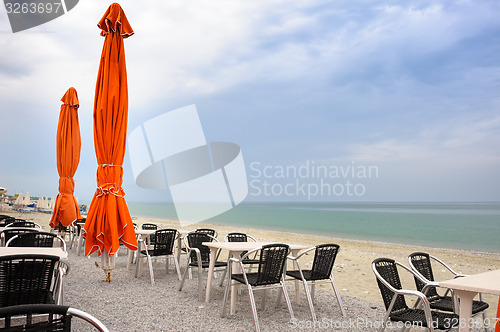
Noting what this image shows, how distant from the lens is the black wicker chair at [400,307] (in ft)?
8.58

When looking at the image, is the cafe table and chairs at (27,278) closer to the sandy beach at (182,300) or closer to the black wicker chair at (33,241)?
the sandy beach at (182,300)

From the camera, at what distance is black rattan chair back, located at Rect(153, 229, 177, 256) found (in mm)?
5590

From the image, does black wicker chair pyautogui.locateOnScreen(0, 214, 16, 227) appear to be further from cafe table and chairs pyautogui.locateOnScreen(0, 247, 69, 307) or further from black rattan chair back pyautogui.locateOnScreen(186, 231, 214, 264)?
cafe table and chairs pyautogui.locateOnScreen(0, 247, 69, 307)

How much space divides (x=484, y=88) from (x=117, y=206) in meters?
46.8

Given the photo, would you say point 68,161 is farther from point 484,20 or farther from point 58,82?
point 484,20

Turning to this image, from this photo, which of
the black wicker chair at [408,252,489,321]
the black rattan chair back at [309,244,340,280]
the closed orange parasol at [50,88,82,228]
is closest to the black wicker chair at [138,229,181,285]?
the closed orange parasol at [50,88,82,228]

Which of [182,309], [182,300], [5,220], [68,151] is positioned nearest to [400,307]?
[182,309]

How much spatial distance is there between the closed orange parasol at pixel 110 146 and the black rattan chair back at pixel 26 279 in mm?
2089

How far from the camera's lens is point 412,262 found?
11.4 ft

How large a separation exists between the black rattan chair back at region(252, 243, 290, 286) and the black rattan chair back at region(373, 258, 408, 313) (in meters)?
1.10

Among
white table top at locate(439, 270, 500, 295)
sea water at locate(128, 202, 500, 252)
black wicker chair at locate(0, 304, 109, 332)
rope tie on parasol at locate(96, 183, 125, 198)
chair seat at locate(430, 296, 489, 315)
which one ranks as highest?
rope tie on parasol at locate(96, 183, 125, 198)

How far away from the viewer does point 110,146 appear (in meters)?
4.83

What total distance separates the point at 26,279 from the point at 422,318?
304 centimetres

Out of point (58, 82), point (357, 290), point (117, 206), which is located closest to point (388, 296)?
point (357, 290)
